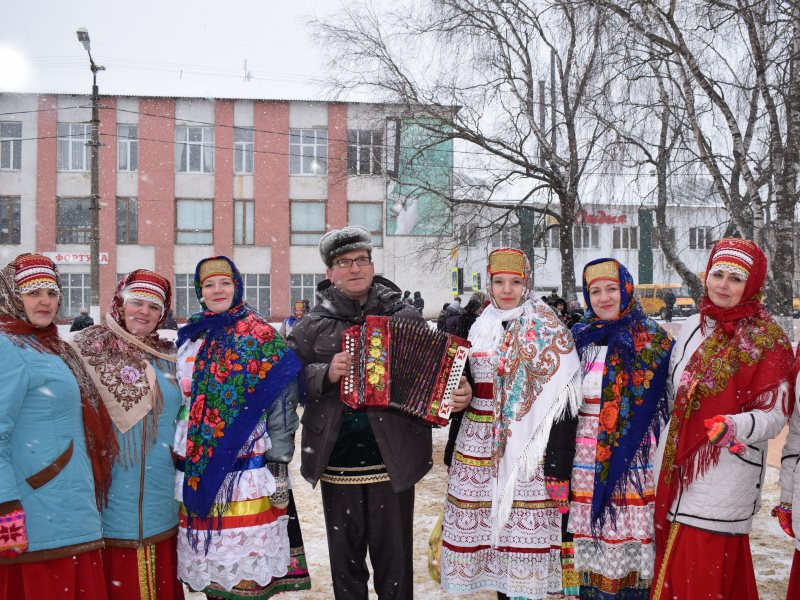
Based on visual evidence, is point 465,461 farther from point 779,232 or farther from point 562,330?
point 779,232

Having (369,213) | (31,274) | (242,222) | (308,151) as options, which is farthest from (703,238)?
(242,222)

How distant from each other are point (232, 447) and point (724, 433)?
228 cm

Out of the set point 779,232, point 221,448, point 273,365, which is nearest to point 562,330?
point 273,365

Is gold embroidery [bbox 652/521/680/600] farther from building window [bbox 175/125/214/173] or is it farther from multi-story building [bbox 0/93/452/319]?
building window [bbox 175/125/214/173]

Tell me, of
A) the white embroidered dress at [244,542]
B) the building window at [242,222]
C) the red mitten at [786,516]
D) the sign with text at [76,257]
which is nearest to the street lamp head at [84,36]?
the sign with text at [76,257]

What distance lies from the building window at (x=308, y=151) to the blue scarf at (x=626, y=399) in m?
25.2

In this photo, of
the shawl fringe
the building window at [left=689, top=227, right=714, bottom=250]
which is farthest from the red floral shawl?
the building window at [left=689, top=227, right=714, bottom=250]

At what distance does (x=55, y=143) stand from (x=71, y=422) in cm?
2807

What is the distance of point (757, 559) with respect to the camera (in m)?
4.92

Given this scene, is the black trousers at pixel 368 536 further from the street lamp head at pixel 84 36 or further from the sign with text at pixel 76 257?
the sign with text at pixel 76 257

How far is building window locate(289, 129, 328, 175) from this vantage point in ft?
91.4

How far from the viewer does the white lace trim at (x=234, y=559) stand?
10.7 feet

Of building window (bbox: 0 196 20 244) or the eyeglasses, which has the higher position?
building window (bbox: 0 196 20 244)

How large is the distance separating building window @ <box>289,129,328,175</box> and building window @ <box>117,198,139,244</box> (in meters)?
6.55
